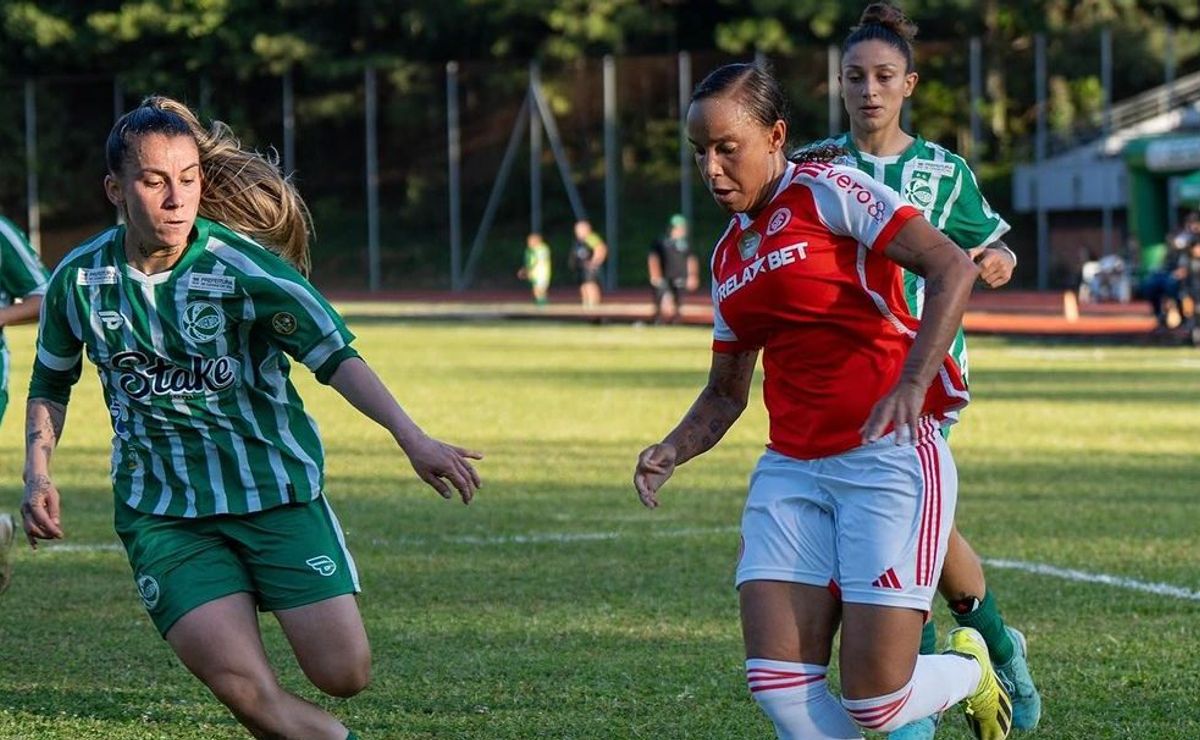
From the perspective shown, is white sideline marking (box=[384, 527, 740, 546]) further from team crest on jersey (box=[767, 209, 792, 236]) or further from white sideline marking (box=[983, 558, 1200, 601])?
team crest on jersey (box=[767, 209, 792, 236])

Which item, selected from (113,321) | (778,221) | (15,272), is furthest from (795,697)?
(15,272)

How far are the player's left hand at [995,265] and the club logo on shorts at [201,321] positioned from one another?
6.39 ft

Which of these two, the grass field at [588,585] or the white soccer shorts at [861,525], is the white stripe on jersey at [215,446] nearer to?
the white soccer shorts at [861,525]

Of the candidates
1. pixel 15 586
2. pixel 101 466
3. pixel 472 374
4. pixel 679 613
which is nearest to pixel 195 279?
pixel 679 613

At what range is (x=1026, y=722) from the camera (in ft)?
19.2

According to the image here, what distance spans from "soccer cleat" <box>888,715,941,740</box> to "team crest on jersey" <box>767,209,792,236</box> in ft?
4.35

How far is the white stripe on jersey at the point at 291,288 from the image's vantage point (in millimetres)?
4859

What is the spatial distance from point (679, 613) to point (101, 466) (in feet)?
22.4

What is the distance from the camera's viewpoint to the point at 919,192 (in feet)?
20.5

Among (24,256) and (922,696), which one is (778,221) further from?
(24,256)

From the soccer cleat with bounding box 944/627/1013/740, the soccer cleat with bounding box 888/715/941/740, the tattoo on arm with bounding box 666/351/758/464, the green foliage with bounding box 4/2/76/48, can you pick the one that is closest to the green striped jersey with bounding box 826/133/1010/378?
the soccer cleat with bounding box 944/627/1013/740

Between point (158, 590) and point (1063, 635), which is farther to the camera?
point (1063, 635)

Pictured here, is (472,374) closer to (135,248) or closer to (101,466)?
(101,466)

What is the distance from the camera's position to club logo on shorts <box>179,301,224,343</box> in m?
4.84
